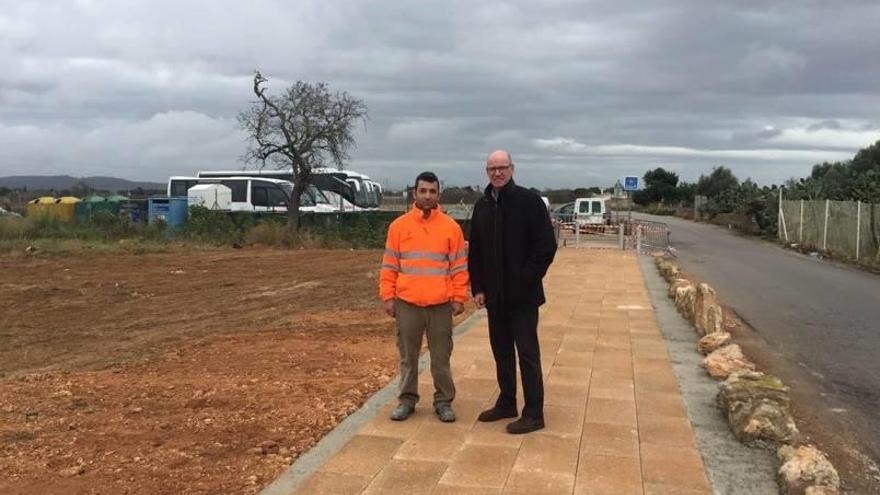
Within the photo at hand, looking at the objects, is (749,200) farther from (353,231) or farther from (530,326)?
(530,326)

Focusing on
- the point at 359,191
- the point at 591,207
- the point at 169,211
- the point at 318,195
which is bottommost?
the point at 169,211

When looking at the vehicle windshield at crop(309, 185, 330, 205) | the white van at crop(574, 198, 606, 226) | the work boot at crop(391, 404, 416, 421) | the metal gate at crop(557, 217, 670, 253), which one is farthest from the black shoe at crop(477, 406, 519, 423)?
the white van at crop(574, 198, 606, 226)

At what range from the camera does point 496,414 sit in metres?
5.40

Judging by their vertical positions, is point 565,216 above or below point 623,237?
above

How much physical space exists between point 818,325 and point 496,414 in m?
7.26

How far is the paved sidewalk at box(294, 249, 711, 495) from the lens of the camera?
429cm

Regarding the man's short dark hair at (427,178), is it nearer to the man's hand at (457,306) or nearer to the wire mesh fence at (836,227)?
the man's hand at (457,306)

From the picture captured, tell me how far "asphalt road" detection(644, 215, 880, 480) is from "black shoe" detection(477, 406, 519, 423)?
2.51 m

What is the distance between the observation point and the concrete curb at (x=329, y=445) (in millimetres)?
4289

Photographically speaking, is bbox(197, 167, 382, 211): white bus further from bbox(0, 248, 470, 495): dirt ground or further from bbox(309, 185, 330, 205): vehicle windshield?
bbox(0, 248, 470, 495): dirt ground

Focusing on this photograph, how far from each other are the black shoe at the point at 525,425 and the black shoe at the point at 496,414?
0.20 metres

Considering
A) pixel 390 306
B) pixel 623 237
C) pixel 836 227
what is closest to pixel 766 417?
pixel 390 306

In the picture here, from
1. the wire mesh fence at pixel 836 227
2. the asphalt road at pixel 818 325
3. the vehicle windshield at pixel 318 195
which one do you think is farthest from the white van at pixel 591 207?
the asphalt road at pixel 818 325

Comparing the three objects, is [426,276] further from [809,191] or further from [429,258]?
[809,191]
